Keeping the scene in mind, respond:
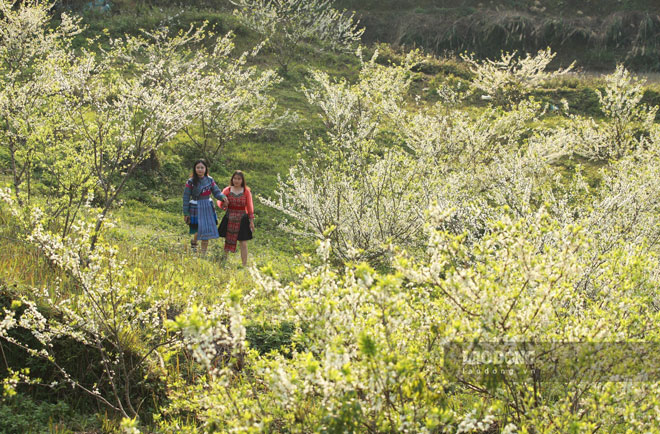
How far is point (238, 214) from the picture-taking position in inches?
313

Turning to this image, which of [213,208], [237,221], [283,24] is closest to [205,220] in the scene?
[213,208]

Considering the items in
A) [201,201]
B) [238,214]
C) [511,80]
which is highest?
[511,80]

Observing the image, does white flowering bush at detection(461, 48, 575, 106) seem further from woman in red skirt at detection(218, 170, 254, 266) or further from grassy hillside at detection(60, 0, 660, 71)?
woman in red skirt at detection(218, 170, 254, 266)

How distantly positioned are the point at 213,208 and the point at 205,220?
0.27 metres

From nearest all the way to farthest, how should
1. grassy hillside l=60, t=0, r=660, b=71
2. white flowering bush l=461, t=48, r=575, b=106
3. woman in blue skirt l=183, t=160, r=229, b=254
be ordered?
1. woman in blue skirt l=183, t=160, r=229, b=254
2. white flowering bush l=461, t=48, r=575, b=106
3. grassy hillside l=60, t=0, r=660, b=71

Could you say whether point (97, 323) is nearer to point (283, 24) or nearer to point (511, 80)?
point (511, 80)

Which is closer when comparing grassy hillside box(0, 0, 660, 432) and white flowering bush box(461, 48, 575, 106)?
grassy hillside box(0, 0, 660, 432)

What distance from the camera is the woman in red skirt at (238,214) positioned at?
7879 millimetres

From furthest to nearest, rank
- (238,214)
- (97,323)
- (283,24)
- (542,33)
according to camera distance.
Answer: (542,33)
(283,24)
(238,214)
(97,323)

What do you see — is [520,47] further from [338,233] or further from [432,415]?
[432,415]

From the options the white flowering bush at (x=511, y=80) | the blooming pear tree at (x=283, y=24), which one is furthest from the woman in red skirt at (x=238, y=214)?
the blooming pear tree at (x=283, y=24)

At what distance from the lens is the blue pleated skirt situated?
7.77 m

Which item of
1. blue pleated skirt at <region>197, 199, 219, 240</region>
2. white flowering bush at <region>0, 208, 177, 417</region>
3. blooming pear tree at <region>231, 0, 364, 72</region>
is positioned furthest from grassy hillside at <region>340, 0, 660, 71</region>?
white flowering bush at <region>0, 208, 177, 417</region>

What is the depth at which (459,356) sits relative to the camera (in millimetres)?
2504
